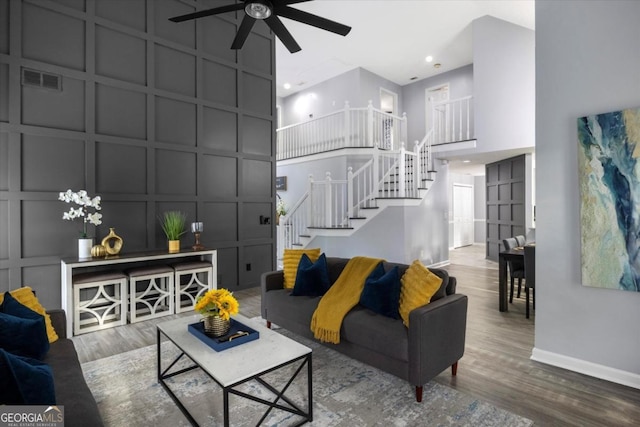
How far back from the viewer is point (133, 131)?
419 centimetres

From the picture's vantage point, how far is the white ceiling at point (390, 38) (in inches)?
239

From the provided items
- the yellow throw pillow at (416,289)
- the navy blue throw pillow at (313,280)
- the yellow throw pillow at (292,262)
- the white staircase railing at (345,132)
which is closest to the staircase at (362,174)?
the white staircase railing at (345,132)

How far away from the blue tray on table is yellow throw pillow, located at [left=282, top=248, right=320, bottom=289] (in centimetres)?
114

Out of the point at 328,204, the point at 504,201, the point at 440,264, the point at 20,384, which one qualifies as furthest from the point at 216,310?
the point at 504,201

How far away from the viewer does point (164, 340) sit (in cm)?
328

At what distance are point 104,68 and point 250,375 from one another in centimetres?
407

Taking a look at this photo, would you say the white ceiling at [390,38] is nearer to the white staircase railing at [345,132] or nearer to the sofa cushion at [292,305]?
the white staircase railing at [345,132]

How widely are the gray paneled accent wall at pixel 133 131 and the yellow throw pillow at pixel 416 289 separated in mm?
3211

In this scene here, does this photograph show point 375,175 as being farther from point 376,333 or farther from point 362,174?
point 376,333

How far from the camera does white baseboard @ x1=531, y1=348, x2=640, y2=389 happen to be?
2.44m

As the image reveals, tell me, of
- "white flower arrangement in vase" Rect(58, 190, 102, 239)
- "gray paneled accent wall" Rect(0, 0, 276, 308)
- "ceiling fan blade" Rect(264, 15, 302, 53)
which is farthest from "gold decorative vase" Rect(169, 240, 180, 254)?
"ceiling fan blade" Rect(264, 15, 302, 53)

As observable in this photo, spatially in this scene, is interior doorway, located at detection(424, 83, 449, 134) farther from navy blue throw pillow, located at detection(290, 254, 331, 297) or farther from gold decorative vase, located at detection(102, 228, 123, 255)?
gold decorative vase, located at detection(102, 228, 123, 255)

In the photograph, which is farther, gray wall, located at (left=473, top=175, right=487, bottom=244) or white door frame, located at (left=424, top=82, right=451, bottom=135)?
gray wall, located at (left=473, top=175, right=487, bottom=244)

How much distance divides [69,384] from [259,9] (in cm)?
286
